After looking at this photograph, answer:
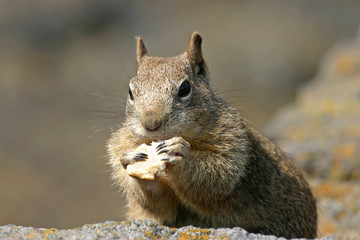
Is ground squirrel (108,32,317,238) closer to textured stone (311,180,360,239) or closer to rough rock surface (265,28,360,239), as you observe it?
textured stone (311,180,360,239)

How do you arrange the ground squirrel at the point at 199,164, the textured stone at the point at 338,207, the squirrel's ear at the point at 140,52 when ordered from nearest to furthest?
the ground squirrel at the point at 199,164
the squirrel's ear at the point at 140,52
the textured stone at the point at 338,207

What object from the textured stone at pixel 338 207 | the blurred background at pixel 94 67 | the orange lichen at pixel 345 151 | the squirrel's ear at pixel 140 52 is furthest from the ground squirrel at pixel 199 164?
the blurred background at pixel 94 67

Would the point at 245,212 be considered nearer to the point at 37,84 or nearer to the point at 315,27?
the point at 37,84

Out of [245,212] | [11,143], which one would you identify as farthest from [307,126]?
[11,143]

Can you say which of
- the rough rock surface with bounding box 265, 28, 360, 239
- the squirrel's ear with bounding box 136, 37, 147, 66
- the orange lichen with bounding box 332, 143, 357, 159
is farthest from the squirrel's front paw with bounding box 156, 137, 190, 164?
the orange lichen with bounding box 332, 143, 357, 159

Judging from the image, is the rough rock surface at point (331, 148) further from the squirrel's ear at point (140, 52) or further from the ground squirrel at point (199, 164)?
the squirrel's ear at point (140, 52)
